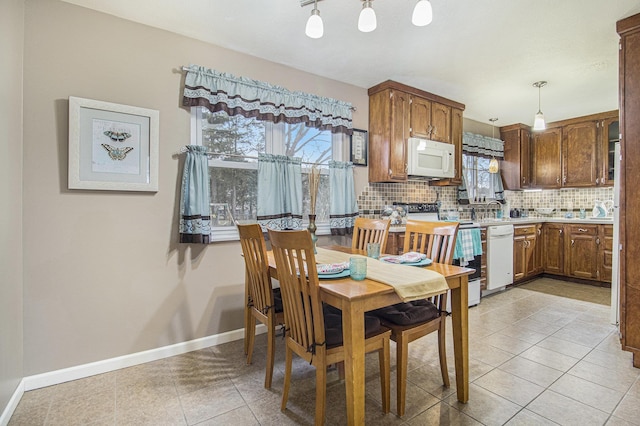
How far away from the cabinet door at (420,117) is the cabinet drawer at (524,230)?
1.86 metres

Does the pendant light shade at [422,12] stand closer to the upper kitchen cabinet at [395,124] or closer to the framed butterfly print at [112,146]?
the upper kitchen cabinet at [395,124]

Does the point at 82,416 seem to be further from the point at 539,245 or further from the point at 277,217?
the point at 539,245

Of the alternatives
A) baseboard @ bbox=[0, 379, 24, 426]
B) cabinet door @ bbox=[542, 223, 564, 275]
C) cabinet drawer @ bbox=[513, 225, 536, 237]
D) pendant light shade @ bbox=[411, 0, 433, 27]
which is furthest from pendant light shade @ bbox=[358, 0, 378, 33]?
cabinet door @ bbox=[542, 223, 564, 275]

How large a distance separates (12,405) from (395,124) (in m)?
3.55

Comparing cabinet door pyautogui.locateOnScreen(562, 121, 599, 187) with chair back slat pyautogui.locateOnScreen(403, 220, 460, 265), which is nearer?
chair back slat pyautogui.locateOnScreen(403, 220, 460, 265)

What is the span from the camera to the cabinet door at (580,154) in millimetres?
4562

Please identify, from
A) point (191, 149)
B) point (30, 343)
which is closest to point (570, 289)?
point (191, 149)

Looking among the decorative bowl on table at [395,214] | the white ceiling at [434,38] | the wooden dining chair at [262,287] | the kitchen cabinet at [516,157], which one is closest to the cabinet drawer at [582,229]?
the kitchen cabinet at [516,157]

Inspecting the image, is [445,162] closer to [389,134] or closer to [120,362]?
[389,134]

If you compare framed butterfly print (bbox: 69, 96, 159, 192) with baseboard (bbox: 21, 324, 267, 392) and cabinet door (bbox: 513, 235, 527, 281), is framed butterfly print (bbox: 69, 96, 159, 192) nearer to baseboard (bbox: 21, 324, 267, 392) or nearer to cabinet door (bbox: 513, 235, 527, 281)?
baseboard (bbox: 21, 324, 267, 392)

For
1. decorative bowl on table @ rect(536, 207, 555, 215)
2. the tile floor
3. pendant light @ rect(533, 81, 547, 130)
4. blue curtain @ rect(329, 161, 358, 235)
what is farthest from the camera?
decorative bowl on table @ rect(536, 207, 555, 215)

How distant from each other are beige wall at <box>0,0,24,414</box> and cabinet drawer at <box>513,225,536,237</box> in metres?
4.91

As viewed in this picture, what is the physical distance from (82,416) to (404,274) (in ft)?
6.16

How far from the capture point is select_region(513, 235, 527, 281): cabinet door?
4184mm
